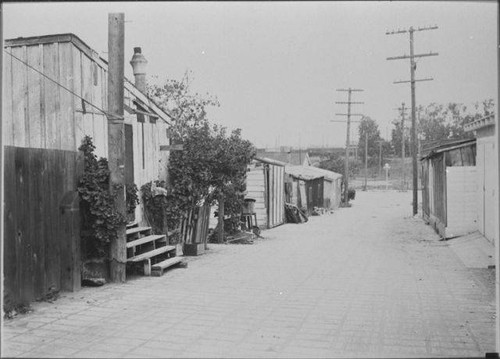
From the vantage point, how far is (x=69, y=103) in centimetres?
933

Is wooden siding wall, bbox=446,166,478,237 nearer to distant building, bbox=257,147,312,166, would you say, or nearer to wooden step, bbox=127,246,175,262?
wooden step, bbox=127,246,175,262

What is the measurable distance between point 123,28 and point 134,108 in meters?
3.18

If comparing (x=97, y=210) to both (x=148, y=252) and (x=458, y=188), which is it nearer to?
(x=148, y=252)

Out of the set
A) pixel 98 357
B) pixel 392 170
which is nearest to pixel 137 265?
pixel 98 357

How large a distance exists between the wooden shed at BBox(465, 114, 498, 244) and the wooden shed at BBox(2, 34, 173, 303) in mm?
7618

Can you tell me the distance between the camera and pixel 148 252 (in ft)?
33.3

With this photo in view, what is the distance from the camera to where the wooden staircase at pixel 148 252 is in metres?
9.66

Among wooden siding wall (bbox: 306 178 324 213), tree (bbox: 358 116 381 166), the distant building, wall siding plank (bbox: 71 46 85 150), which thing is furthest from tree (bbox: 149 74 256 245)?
tree (bbox: 358 116 381 166)

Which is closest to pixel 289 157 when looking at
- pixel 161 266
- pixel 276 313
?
pixel 161 266

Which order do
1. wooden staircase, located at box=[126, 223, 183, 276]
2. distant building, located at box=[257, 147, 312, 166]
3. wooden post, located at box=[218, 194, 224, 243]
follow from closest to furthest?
1. wooden staircase, located at box=[126, 223, 183, 276]
2. wooden post, located at box=[218, 194, 224, 243]
3. distant building, located at box=[257, 147, 312, 166]

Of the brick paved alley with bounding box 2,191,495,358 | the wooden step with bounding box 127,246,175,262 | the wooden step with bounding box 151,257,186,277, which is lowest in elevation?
the brick paved alley with bounding box 2,191,495,358

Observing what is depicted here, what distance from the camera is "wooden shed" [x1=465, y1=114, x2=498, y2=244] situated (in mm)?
12666

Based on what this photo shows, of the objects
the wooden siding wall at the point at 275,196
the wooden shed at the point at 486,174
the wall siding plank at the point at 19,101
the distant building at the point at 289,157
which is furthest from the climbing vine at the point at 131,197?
the distant building at the point at 289,157

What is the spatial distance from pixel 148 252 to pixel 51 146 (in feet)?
8.42
